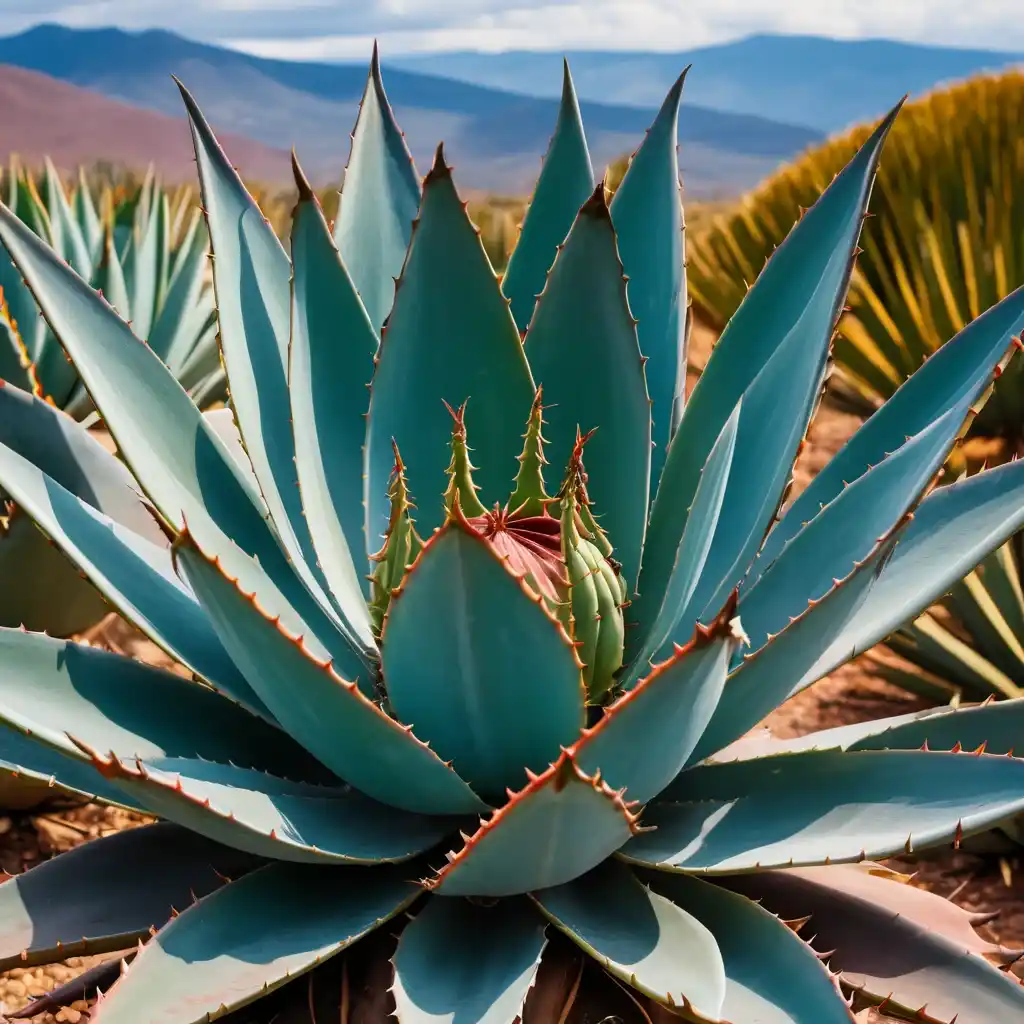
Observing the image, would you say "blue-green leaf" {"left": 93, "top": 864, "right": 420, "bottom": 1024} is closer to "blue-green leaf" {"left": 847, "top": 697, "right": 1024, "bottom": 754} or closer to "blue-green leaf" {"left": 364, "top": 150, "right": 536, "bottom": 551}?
"blue-green leaf" {"left": 364, "top": 150, "right": 536, "bottom": 551}

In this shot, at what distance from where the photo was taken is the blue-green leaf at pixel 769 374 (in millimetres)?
1294

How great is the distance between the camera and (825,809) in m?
1.13

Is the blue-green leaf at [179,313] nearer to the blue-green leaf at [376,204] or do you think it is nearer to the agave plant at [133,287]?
the agave plant at [133,287]

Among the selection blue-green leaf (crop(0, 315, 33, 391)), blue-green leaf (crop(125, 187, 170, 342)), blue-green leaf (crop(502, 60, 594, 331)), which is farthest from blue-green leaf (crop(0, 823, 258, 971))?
blue-green leaf (crop(125, 187, 170, 342))

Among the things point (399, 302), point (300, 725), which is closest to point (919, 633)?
point (399, 302)

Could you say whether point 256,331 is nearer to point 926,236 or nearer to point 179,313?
point 179,313

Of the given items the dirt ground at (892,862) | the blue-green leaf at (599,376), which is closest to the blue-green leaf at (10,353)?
the dirt ground at (892,862)

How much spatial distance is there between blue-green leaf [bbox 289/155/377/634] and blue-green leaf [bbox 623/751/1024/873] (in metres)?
0.43

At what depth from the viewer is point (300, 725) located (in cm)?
109

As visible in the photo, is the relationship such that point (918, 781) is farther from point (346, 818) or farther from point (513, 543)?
point (346, 818)

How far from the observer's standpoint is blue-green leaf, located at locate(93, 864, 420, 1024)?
0.97 meters

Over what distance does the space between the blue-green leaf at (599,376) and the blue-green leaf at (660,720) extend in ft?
1.16

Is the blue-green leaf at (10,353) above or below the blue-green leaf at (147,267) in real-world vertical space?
below

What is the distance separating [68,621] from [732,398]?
128 cm
